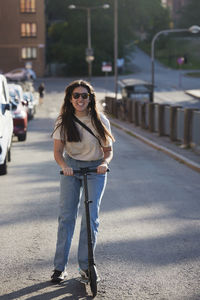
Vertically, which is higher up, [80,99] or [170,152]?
[80,99]

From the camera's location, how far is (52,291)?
18.3 ft

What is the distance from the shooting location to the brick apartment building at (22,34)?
84.1m

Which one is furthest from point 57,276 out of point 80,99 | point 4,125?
point 4,125

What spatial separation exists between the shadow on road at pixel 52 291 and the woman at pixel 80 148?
17 centimetres

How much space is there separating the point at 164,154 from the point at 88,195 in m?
12.7

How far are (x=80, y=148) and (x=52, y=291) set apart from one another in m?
1.24

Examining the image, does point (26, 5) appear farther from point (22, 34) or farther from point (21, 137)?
point (21, 137)

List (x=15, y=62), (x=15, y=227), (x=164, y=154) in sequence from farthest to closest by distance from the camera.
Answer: (x=15, y=62), (x=164, y=154), (x=15, y=227)

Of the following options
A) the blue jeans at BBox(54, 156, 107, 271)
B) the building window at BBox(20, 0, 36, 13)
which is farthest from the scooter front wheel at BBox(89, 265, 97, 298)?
the building window at BBox(20, 0, 36, 13)

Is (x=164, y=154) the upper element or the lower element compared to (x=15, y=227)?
lower

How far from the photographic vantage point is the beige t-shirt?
558 cm

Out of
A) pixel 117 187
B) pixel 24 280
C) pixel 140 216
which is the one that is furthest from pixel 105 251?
pixel 117 187

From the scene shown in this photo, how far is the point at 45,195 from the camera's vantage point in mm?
10719

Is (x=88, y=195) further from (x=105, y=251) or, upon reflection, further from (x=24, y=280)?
(x=105, y=251)
